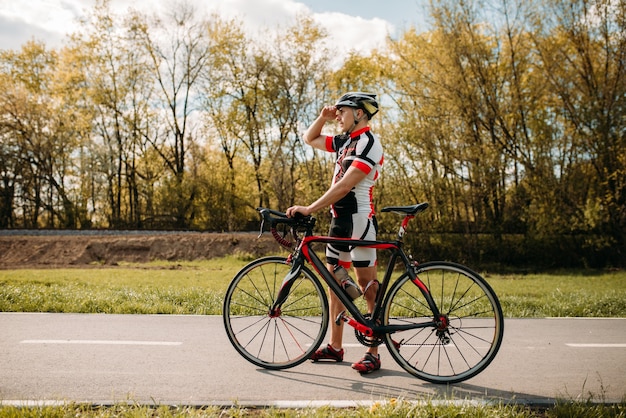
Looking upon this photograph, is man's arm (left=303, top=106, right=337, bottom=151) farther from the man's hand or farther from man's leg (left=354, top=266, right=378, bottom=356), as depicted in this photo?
man's leg (left=354, top=266, right=378, bottom=356)

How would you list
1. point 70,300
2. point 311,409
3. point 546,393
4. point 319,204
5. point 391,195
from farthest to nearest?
point 391,195, point 70,300, point 319,204, point 546,393, point 311,409

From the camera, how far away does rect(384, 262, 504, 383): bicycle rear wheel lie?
417 centimetres

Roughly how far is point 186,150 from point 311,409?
35.0 metres

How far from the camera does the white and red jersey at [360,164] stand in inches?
172

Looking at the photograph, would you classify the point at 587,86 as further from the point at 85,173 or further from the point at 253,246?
the point at 85,173

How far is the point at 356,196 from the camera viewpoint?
4516mm

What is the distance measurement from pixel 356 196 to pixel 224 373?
1712 mm

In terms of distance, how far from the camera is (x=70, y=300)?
8008 millimetres

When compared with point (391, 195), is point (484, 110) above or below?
above

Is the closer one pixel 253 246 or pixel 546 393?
pixel 546 393

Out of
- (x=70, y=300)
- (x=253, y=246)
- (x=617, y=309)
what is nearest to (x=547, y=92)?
(x=253, y=246)

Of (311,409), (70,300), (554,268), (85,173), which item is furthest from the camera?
(85,173)

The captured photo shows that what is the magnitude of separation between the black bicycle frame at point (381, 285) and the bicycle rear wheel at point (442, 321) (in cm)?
5

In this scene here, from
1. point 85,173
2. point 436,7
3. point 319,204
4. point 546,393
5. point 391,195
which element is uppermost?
point 436,7
